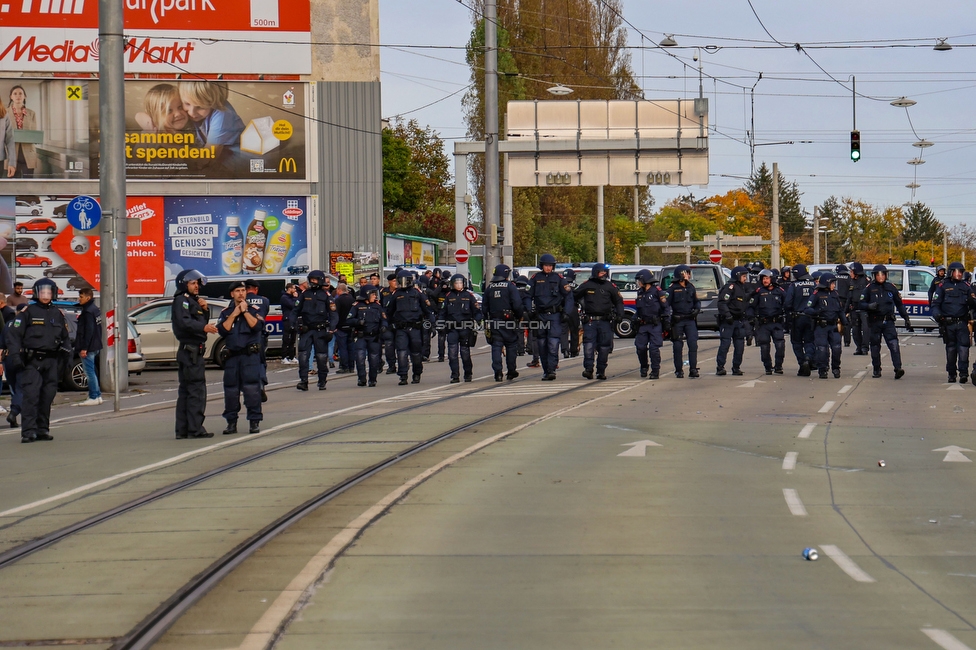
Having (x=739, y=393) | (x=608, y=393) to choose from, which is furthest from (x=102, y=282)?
(x=739, y=393)

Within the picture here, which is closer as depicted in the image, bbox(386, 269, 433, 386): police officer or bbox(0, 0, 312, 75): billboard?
bbox(386, 269, 433, 386): police officer

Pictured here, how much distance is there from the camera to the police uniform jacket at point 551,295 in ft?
67.9

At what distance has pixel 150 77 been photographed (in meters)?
38.8

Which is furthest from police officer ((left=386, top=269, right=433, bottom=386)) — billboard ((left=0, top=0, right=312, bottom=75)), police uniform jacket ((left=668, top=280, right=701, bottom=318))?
billboard ((left=0, top=0, right=312, bottom=75))

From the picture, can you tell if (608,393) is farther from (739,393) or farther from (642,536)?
(642,536)

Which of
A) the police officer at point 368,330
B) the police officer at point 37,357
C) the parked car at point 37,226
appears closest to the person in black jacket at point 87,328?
A: the police officer at point 37,357

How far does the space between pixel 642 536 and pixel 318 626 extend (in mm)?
2908

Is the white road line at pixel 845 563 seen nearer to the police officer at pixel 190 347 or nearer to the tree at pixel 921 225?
the police officer at pixel 190 347

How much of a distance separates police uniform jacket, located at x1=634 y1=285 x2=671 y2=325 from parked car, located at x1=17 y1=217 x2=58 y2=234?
23.2 metres

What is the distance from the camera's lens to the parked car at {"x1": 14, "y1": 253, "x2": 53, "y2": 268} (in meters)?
37.9

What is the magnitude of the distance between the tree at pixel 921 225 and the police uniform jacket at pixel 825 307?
11087 centimetres

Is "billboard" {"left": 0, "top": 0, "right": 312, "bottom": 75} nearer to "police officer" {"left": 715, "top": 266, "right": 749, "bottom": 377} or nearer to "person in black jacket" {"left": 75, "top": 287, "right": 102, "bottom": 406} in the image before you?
"police officer" {"left": 715, "top": 266, "right": 749, "bottom": 377}

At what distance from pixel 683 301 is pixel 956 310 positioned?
4.31 m

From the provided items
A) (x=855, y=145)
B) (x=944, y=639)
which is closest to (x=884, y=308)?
(x=855, y=145)
